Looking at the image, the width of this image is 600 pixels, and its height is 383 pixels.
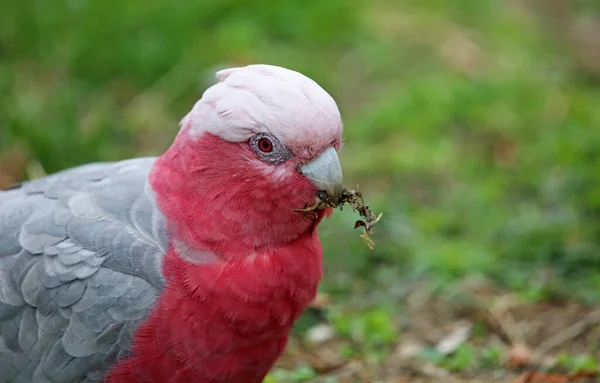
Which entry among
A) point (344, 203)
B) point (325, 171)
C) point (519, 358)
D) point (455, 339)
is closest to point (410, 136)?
point (455, 339)

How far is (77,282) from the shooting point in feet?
10.2

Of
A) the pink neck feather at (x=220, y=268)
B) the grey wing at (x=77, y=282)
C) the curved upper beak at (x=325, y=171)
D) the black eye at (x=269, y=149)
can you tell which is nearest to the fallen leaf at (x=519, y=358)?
the pink neck feather at (x=220, y=268)

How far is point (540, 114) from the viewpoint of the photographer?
20.7 ft

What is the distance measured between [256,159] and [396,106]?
346cm

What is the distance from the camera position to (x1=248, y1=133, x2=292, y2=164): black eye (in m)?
2.94

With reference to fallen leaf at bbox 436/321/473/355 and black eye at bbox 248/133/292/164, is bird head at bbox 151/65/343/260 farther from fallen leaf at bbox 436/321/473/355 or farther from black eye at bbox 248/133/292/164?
fallen leaf at bbox 436/321/473/355

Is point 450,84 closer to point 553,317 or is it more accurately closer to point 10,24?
point 553,317

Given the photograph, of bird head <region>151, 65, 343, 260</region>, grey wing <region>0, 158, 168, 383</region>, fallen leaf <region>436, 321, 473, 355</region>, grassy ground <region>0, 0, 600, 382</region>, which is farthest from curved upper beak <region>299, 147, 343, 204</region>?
fallen leaf <region>436, 321, 473, 355</region>

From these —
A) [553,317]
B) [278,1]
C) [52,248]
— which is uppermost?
[278,1]

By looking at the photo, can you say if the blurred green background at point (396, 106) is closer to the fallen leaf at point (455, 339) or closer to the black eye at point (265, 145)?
the fallen leaf at point (455, 339)

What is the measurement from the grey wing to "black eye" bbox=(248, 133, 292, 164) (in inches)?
19.4

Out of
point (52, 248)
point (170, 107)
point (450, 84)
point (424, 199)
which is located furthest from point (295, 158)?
point (450, 84)

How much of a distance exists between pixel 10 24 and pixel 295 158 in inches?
159

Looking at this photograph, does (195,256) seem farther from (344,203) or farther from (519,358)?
A: (519,358)
